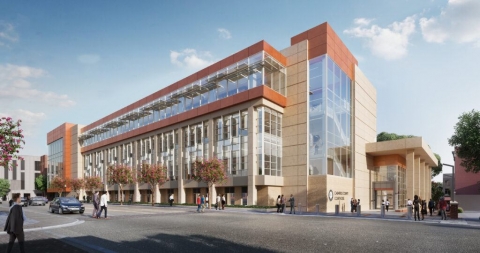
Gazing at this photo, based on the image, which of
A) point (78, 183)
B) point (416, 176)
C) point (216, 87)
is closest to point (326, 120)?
point (216, 87)

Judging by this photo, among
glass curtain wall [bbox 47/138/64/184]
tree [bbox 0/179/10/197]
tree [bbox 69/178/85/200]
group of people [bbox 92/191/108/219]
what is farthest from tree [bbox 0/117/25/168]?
tree [bbox 0/179/10/197]

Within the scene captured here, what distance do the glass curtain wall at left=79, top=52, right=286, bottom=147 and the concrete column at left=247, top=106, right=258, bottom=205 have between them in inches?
160

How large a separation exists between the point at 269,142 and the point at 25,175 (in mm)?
105697

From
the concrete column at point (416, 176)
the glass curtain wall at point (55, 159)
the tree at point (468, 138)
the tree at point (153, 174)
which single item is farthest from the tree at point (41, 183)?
the tree at point (468, 138)

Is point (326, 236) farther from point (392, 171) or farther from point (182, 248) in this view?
point (392, 171)

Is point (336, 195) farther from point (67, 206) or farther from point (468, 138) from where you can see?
point (67, 206)

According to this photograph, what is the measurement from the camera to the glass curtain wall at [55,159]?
9244 cm

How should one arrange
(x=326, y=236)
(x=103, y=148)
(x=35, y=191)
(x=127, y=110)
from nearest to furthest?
1. (x=326, y=236)
2. (x=127, y=110)
3. (x=103, y=148)
4. (x=35, y=191)

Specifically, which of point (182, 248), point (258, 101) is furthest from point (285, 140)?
point (182, 248)

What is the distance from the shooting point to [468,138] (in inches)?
1346

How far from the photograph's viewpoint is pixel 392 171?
168 ft

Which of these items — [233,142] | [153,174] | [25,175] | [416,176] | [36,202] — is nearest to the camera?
[233,142]

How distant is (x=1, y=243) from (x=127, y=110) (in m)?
58.8

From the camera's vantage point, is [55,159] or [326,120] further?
[55,159]
